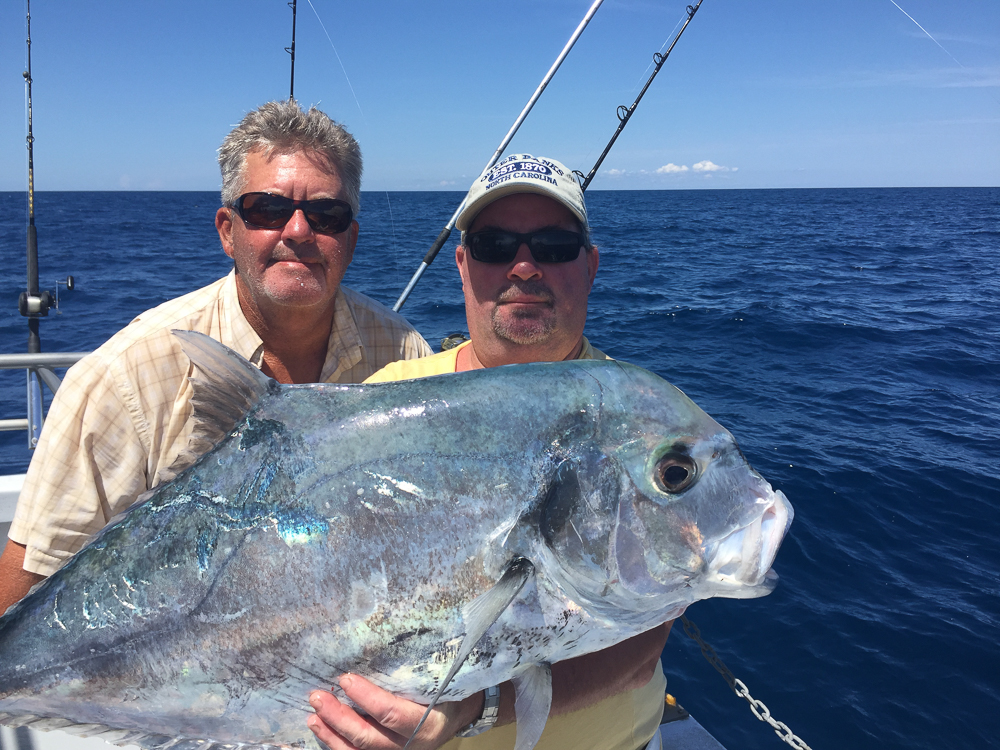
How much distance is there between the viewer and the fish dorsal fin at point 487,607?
4.81 feet

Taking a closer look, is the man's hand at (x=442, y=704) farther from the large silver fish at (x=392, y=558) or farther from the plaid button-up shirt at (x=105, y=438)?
the plaid button-up shirt at (x=105, y=438)

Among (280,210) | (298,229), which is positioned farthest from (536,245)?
(280,210)

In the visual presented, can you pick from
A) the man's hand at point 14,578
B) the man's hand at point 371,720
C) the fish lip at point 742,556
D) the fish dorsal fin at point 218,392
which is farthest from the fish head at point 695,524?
the man's hand at point 14,578

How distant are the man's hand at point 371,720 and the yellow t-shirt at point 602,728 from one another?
1.18 ft

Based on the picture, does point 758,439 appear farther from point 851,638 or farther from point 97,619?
point 97,619

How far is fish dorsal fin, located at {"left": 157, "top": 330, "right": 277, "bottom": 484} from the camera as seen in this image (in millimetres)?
1699

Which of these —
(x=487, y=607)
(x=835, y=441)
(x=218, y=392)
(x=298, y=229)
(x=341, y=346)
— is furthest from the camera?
(x=835, y=441)

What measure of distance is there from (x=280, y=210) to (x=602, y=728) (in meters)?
2.23

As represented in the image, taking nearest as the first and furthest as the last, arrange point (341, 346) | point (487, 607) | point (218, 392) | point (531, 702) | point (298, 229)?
Result: 1. point (487, 607)
2. point (531, 702)
3. point (218, 392)
4. point (298, 229)
5. point (341, 346)

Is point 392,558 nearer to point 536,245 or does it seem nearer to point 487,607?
point 487,607

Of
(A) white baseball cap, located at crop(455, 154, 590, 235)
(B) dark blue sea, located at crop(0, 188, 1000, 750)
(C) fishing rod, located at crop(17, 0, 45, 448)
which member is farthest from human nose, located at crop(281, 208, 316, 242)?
(B) dark blue sea, located at crop(0, 188, 1000, 750)

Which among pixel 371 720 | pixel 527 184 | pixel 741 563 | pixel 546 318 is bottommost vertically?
pixel 371 720

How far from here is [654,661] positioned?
207 cm

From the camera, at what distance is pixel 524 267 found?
2.24 metres
